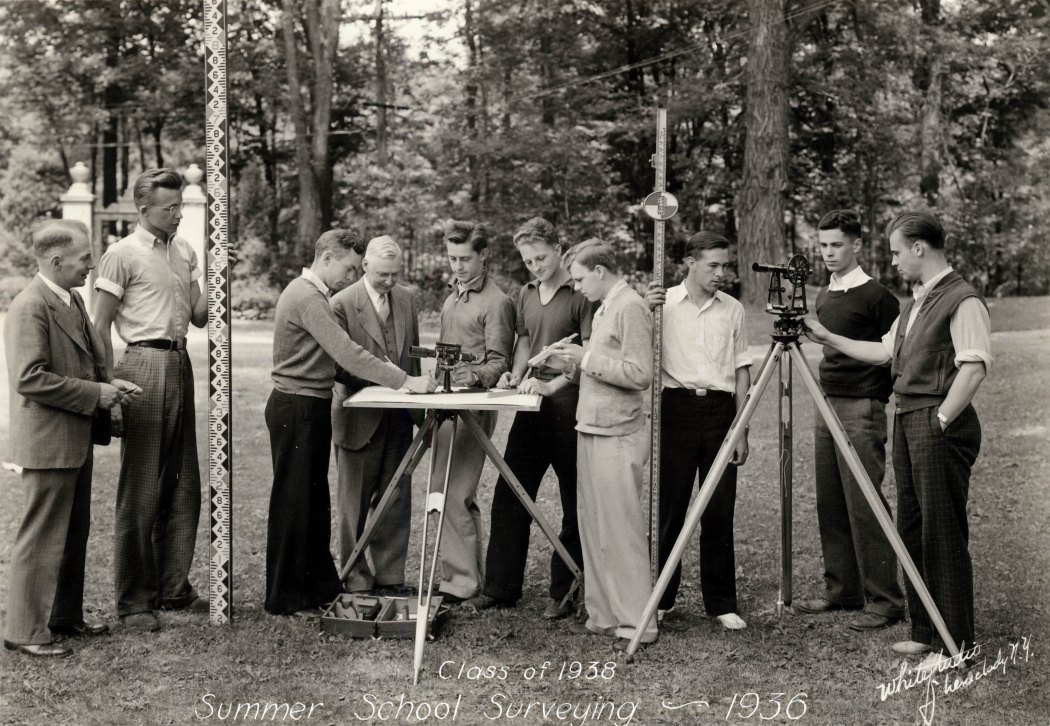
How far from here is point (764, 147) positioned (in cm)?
1438

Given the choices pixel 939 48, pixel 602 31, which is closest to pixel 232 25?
pixel 602 31

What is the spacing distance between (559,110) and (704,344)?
1604 centimetres

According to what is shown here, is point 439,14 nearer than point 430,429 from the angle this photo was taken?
No

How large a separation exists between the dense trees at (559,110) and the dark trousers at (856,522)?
13.2m

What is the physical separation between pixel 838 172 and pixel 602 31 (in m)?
5.86

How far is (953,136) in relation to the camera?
63.9 feet

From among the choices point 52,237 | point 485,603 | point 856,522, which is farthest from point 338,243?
point 856,522

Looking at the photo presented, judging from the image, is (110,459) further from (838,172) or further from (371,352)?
(838,172)

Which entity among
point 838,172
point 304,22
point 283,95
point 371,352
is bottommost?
point 371,352

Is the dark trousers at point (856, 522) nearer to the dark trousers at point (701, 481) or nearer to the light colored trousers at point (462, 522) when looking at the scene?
the dark trousers at point (701, 481)

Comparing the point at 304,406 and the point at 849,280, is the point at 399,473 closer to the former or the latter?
the point at 304,406

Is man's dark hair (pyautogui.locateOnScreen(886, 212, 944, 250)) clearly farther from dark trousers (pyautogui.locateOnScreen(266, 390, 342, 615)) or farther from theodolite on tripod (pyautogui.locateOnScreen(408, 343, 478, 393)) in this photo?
dark trousers (pyautogui.locateOnScreen(266, 390, 342, 615))

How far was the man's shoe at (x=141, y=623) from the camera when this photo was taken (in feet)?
15.4

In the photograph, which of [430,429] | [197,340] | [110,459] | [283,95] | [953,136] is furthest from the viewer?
[283,95]
